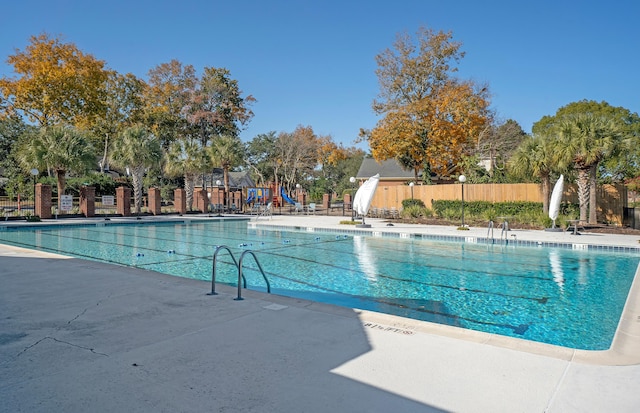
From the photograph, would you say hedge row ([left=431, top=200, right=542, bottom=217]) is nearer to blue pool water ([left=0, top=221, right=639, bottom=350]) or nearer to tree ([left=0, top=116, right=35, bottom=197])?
blue pool water ([left=0, top=221, right=639, bottom=350])

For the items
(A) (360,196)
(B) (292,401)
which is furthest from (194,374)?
(A) (360,196)

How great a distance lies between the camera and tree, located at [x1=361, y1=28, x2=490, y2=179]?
2592 cm

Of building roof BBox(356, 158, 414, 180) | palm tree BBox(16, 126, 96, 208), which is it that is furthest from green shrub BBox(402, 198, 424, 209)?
palm tree BBox(16, 126, 96, 208)

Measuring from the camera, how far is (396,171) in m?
37.4

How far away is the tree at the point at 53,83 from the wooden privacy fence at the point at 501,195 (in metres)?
23.1

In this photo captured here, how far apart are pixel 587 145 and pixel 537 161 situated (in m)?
2.08

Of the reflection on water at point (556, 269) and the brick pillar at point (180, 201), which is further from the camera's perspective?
the brick pillar at point (180, 201)

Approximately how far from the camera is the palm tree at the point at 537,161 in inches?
693

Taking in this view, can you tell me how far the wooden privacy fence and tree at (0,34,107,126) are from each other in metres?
23.1

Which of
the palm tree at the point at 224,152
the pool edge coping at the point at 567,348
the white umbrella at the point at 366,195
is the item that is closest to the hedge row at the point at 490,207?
the white umbrella at the point at 366,195

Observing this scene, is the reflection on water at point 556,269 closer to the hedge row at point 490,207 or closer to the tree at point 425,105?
the hedge row at point 490,207

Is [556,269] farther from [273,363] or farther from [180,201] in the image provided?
[180,201]

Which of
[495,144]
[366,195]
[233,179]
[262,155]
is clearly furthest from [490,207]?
[262,155]

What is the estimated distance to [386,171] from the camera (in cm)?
3766
